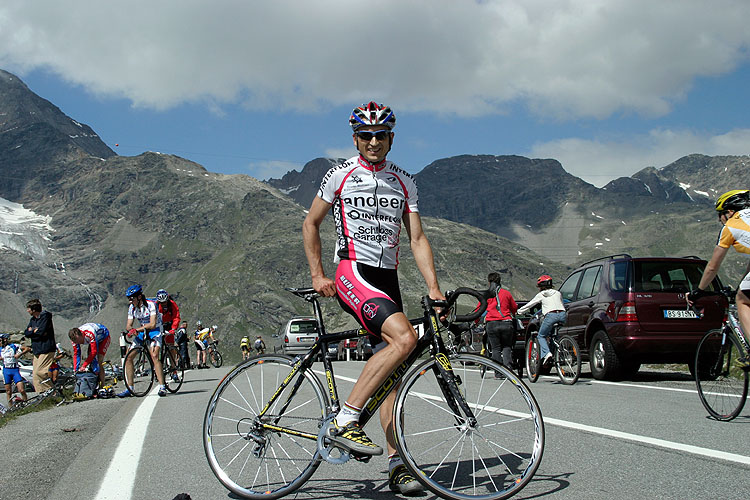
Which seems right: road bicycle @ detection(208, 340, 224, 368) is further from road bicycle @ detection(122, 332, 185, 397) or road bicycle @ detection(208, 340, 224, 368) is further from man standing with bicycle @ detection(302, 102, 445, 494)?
man standing with bicycle @ detection(302, 102, 445, 494)

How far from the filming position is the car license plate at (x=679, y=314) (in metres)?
10.6

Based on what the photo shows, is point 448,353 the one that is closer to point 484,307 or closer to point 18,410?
point 484,307

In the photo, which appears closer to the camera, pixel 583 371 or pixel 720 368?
pixel 720 368

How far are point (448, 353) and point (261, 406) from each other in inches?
48.9

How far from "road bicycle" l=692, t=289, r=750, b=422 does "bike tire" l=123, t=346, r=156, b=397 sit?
27.3 feet

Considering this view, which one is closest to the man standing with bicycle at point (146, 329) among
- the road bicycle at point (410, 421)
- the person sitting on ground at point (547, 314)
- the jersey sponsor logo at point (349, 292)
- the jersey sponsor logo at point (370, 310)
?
the person sitting on ground at point (547, 314)

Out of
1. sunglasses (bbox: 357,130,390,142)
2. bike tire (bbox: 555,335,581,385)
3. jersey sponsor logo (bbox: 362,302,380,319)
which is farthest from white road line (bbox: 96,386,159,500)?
bike tire (bbox: 555,335,581,385)

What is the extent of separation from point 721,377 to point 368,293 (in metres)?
4.45

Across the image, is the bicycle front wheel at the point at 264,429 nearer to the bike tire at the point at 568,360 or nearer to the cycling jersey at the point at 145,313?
the cycling jersey at the point at 145,313

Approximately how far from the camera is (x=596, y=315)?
11.3 meters

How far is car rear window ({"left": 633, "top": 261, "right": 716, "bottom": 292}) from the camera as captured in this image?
35.5 ft

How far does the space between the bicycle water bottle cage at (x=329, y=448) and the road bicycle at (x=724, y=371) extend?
4.24 metres

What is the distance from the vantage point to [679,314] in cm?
1060

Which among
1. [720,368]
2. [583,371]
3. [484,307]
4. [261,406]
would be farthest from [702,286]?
[583,371]
